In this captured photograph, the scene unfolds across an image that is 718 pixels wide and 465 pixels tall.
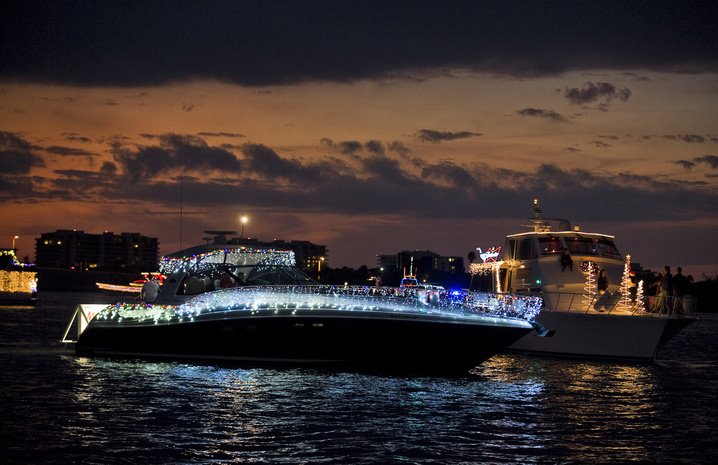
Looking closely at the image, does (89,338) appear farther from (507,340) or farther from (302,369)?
(507,340)

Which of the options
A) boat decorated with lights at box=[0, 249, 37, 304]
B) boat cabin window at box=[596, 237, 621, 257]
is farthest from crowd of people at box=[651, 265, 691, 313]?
boat decorated with lights at box=[0, 249, 37, 304]

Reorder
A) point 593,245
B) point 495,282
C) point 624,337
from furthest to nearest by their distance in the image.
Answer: point 495,282
point 593,245
point 624,337

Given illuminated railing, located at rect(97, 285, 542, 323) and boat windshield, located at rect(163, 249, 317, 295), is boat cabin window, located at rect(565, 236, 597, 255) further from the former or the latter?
boat windshield, located at rect(163, 249, 317, 295)

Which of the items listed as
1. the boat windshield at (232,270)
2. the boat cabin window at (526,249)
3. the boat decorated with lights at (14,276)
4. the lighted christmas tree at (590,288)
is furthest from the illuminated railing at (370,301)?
the boat decorated with lights at (14,276)

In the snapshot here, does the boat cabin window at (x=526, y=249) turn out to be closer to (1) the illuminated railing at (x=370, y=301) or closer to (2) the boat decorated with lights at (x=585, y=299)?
(2) the boat decorated with lights at (x=585, y=299)

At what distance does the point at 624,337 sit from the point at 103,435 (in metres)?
18.8

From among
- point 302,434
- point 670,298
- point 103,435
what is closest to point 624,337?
point 670,298

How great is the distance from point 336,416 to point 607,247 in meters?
19.0

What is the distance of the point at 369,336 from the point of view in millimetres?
21672

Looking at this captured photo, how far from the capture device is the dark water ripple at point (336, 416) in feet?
44.5

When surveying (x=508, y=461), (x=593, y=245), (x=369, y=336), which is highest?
(x=593, y=245)

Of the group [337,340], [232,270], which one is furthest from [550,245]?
[337,340]

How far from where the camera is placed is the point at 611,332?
1158 inches

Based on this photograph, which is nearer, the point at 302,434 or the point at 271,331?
the point at 302,434
